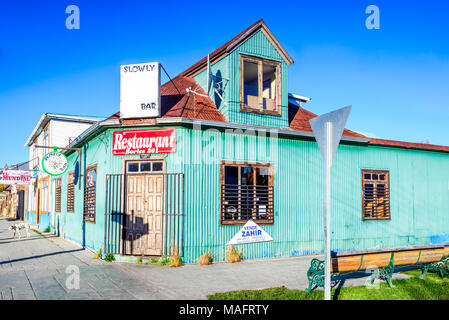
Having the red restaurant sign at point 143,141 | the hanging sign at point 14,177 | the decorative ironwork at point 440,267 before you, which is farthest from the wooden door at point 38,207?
the decorative ironwork at point 440,267

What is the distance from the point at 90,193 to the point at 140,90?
14.4ft

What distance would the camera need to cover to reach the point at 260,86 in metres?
12.5

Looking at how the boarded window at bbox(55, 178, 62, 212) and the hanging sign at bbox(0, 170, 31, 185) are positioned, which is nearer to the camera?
the boarded window at bbox(55, 178, 62, 212)

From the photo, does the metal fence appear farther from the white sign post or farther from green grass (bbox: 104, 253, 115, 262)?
the white sign post

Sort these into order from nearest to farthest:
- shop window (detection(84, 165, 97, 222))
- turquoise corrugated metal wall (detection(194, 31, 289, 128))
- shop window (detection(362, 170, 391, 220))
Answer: turquoise corrugated metal wall (detection(194, 31, 289, 128))
shop window (detection(84, 165, 97, 222))
shop window (detection(362, 170, 391, 220))

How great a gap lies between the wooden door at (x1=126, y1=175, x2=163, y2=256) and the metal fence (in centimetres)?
15

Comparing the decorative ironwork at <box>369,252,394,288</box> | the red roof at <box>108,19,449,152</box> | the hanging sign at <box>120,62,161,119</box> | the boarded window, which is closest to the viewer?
the decorative ironwork at <box>369,252,394,288</box>

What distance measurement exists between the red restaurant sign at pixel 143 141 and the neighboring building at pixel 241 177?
29mm

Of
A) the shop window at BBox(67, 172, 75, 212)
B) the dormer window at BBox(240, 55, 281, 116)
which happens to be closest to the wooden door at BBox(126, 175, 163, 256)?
the dormer window at BBox(240, 55, 281, 116)

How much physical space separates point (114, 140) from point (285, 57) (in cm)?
645

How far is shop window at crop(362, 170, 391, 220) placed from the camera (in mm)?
13891

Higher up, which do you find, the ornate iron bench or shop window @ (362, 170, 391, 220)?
shop window @ (362, 170, 391, 220)

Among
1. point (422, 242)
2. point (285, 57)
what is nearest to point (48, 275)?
point (285, 57)

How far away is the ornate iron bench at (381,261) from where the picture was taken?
24.7 ft
